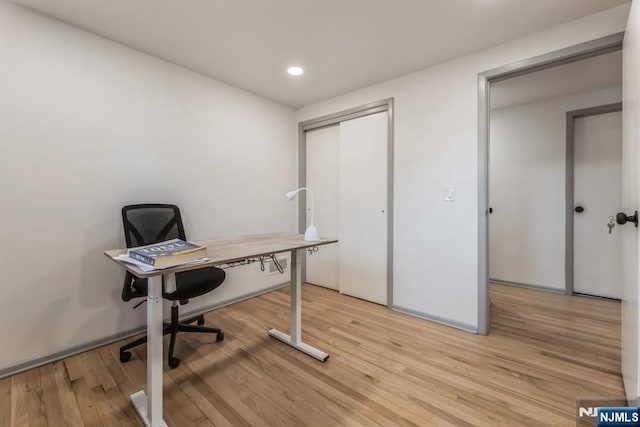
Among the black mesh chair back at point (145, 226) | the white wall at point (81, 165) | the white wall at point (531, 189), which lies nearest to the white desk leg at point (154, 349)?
the black mesh chair back at point (145, 226)

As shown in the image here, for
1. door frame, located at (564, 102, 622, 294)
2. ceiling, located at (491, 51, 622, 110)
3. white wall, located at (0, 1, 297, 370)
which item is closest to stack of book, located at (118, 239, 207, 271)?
white wall, located at (0, 1, 297, 370)

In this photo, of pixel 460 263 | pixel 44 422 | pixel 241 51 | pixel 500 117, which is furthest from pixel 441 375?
pixel 500 117

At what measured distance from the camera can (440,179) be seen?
2426 millimetres

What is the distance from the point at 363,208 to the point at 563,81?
7.77 ft

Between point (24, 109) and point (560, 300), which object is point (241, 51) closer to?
point (24, 109)

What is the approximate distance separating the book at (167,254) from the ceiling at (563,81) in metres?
2.93

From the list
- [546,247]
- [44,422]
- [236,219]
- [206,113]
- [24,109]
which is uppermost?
[206,113]

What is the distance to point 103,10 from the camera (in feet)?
5.72

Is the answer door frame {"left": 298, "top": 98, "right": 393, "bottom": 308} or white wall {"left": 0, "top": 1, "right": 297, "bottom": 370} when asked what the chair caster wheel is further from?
door frame {"left": 298, "top": 98, "right": 393, "bottom": 308}

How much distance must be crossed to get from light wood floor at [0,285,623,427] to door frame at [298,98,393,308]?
0.70m

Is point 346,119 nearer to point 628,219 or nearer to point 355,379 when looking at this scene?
point 628,219

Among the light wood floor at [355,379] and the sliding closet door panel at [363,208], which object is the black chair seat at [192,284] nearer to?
the light wood floor at [355,379]

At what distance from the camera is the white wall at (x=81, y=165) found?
1691 millimetres

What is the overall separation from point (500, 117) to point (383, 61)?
2201 millimetres
